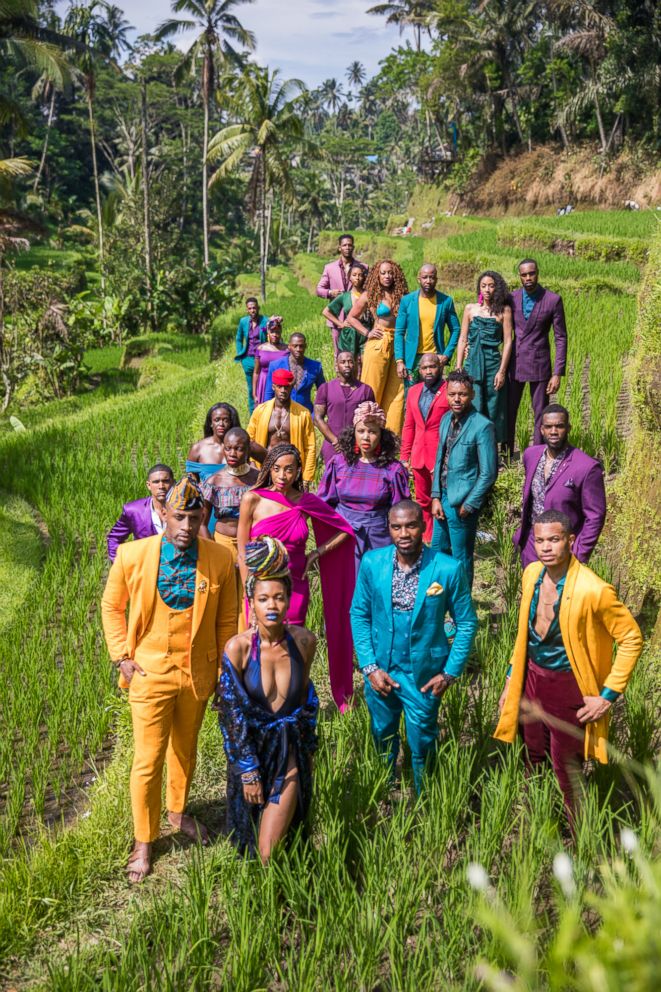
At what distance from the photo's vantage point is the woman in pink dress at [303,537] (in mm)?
4254

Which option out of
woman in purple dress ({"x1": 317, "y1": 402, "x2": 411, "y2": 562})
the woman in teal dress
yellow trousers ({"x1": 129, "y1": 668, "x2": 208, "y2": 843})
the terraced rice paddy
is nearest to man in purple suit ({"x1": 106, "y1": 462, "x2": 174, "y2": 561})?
the terraced rice paddy

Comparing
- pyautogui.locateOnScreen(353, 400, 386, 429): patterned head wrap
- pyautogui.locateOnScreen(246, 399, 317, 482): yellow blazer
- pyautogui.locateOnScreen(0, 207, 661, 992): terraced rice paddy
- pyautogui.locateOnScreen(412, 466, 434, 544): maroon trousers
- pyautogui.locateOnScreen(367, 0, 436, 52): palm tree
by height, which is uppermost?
pyautogui.locateOnScreen(367, 0, 436, 52): palm tree

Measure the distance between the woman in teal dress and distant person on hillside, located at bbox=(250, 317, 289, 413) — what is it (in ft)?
5.63

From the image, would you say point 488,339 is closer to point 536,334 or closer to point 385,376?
point 536,334

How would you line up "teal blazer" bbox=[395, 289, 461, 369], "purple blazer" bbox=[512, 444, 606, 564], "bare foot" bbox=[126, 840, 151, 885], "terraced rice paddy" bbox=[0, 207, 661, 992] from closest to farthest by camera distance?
"terraced rice paddy" bbox=[0, 207, 661, 992]
"bare foot" bbox=[126, 840, 151, 885]
"purple blazer" bbox=[512, 444, 606, 564]
"teal blazer" bbox=[395, 289, 461, 369]

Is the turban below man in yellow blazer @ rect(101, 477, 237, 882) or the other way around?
the other way around

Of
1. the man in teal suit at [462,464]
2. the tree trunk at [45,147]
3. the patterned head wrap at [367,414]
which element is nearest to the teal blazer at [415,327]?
the man in teal suit at [462,464]

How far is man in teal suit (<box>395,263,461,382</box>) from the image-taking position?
21.8ft

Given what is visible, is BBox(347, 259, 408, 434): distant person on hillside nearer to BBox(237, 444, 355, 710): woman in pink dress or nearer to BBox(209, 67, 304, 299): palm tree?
BBox(237, 444, 355, 710): woman in pink dress

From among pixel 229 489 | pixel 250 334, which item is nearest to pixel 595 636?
pixel 229 489

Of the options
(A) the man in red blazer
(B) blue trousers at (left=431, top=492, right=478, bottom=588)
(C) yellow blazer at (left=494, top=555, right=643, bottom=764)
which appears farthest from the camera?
(A) the man in red blazer

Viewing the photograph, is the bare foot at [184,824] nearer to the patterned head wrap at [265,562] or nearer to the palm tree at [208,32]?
the patterned head wrap at [265,562]

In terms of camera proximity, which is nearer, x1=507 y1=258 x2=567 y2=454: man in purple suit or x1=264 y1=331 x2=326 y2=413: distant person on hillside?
x1=507 y1=258 x2=567 y2=454: man in purple suit

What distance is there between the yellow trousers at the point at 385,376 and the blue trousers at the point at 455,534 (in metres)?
1.81
